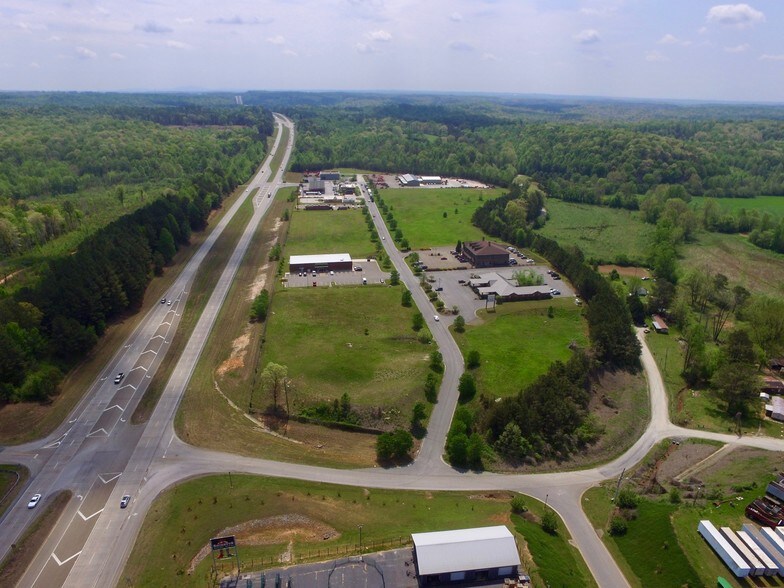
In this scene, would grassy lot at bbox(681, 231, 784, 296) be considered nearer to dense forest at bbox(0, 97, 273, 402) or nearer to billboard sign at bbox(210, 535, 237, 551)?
billboard sign at bbox(210, 535, 237, 551)

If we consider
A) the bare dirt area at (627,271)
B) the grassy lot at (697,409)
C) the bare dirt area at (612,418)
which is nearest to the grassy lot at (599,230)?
the bare dirt area at (627,271)

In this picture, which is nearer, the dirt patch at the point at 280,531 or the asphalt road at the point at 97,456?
the asphalt road at the point at 97,456

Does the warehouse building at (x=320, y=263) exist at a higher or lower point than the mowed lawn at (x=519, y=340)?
higher

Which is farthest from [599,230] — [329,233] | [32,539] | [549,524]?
[32,539]

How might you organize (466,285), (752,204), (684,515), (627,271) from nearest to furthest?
1. (684,515)
2. (466,285)
3. (627,271)
4. (752,204)

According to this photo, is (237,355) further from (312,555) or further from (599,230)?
(599,230)

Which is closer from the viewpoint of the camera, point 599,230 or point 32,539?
point 32,539

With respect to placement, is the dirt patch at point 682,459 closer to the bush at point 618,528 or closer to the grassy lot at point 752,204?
the bush at point 618,528

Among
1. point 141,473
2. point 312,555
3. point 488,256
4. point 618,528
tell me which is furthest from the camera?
point 488,256
